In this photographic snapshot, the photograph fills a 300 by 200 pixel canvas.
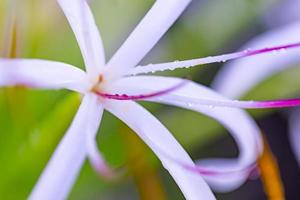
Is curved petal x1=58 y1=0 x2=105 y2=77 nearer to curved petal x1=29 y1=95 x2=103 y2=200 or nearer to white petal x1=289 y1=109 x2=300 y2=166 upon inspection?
curved petal x1=29 y1=95 x2=103 y2=200

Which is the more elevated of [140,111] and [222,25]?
[222,25]

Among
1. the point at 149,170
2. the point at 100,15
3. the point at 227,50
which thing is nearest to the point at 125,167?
the point at 149,170

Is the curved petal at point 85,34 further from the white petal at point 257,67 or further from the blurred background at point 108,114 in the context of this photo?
the white petal at point 257,67

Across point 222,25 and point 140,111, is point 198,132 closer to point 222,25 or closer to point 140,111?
point 222,25

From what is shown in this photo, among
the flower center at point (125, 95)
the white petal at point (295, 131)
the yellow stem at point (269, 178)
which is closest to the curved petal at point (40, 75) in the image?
the flower center at point (125, 95)

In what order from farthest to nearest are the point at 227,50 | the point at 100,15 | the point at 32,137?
the point at 227,50, the point at 100,15, the point at 32,137

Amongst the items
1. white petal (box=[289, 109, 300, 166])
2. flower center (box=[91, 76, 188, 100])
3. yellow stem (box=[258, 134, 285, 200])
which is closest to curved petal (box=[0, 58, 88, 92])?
flower center (box=[91, 76, 188, 100])

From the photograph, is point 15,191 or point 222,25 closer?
point 15,191
